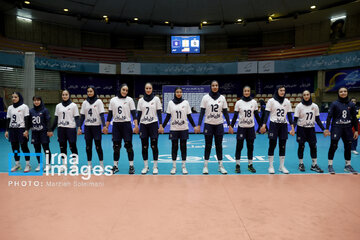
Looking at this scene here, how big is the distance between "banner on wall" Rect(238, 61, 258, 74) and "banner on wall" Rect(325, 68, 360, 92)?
5506 millimetres

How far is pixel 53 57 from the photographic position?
18.7 metres

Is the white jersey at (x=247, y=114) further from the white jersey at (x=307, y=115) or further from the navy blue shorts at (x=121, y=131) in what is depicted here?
the navy blue shorts at (x=121, y=131)

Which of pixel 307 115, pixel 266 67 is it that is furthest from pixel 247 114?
pixel 266 67

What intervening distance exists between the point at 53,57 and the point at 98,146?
1630cm

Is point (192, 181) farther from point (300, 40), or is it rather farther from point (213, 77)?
point (300, 40)

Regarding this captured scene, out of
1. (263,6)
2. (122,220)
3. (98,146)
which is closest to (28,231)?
(122,220)

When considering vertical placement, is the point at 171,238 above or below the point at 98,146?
below

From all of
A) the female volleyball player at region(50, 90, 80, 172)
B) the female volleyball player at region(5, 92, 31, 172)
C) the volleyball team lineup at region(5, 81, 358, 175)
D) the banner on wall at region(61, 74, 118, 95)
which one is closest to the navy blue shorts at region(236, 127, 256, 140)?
the volleyball team lineup at region(5, 81, 358, 175)

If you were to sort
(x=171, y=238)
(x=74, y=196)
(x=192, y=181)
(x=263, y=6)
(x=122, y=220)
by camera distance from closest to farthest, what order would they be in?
(x=171, y=238) < (x=122, y=220) < (x=74, y=196) < (x=192, y=181) < (x=263, y=6)

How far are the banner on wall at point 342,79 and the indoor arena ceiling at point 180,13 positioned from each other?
4722 millimetres

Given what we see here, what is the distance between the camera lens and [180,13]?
20.4 m

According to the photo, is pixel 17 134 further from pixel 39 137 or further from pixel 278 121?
pixel 278 121

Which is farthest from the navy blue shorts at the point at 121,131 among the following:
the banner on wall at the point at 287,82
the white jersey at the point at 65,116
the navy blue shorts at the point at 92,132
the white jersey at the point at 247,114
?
the banner on wall at the point at 287,82

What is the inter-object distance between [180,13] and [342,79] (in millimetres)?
13643
